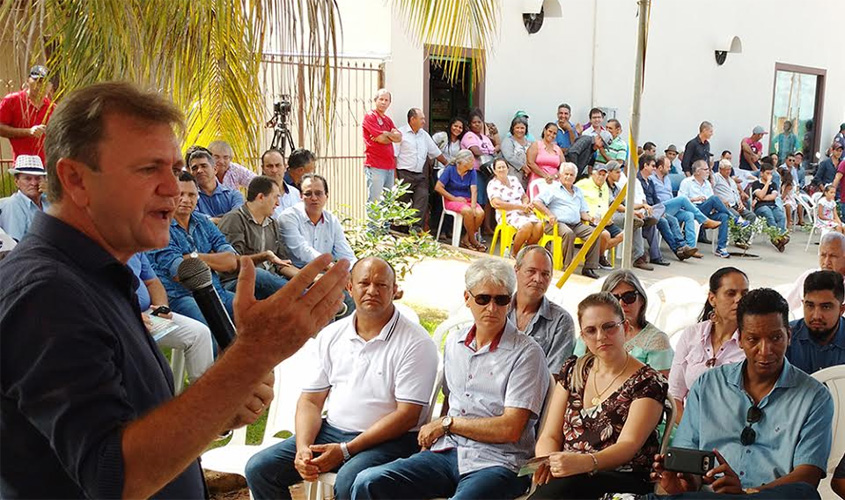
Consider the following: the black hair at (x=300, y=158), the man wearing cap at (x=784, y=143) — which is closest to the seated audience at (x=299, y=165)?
the black hair at (x=300, y=158)

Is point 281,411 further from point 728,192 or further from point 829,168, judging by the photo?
point 829,168

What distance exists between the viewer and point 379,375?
3979 mm

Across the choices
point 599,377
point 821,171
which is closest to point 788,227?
point 821,171

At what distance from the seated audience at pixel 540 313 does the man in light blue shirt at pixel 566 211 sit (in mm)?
5943

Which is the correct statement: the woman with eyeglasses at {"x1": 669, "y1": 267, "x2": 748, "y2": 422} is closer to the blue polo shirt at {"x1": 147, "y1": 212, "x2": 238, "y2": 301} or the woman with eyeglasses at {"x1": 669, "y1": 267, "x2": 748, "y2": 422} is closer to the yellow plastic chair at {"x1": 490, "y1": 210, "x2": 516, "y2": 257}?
the blue polo shirt at {"x1": 147, "y1": 212, "x2": 238, "y2": 301}

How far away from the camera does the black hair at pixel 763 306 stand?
3.43m

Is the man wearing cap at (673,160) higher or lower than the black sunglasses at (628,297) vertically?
higher

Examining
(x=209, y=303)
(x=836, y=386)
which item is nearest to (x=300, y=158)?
(x=836, y=386)

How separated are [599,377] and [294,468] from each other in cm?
141

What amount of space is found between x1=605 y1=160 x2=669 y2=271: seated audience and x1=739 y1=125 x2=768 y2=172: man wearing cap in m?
6.29

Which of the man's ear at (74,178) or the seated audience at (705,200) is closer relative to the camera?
the man's ear at (74,178)

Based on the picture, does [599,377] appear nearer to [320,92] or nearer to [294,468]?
[294,468]

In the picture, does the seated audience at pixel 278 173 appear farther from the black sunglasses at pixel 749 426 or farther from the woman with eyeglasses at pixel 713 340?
the black sunglasses at pixel 749 426

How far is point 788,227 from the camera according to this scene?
16.3 m
